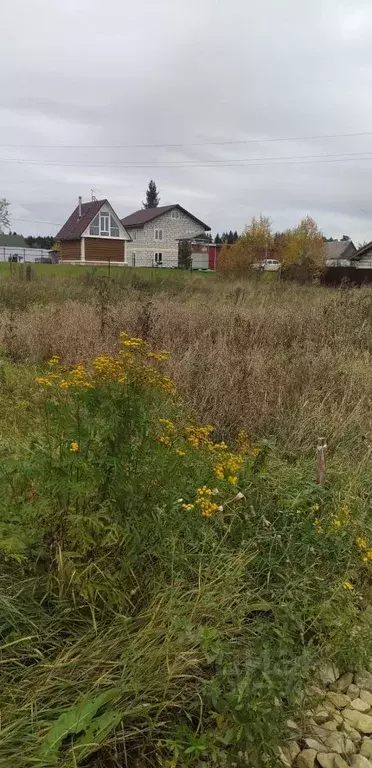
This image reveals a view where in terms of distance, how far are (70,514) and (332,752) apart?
1.22 metres

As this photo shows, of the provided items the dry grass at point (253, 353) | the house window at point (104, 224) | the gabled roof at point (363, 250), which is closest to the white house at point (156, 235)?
the house window at point (104, 224)

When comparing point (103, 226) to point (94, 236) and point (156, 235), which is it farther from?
point (156, 235)

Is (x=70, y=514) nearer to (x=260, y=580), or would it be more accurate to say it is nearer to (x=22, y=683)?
(x=22, y=683)

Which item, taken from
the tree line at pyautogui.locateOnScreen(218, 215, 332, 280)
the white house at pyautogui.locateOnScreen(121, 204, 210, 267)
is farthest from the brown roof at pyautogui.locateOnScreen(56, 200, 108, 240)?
the tree line at pyautogui.locateOnScreen(218, 215, 332, 280)

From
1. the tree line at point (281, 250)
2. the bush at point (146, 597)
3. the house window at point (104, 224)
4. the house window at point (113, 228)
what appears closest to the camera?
the bush at point (146, 597)

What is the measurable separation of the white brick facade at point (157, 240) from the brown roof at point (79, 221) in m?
6.67

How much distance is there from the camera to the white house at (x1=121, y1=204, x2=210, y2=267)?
176 ft

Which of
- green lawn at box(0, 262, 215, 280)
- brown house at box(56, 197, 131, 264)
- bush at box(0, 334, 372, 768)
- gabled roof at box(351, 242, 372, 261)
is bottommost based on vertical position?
bush at box(0, 334, 372, 768)

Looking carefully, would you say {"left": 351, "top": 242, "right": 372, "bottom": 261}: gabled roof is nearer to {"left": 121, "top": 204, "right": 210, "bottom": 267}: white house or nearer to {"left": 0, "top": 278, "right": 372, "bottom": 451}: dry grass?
{"left": 121, "top": 204, "right": 210, "bottom": 267}: white house

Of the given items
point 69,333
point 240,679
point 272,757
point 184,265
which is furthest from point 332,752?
point 184,265

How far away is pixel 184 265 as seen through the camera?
40.4 m

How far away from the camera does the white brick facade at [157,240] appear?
53.8 m

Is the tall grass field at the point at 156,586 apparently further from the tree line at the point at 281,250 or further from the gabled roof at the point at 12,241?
the gabled roof at the point at 12,241

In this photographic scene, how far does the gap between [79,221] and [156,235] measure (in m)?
10.3
